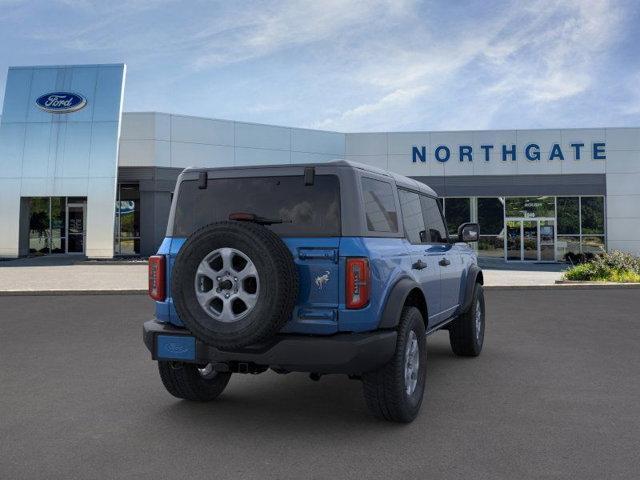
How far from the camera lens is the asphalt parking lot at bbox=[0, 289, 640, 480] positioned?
3.79m

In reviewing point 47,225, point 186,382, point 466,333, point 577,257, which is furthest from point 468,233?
point 47,225

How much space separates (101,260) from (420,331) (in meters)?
24.4

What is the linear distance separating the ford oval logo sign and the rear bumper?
2683 centimetres

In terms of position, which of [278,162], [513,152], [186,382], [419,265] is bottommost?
[186,382]

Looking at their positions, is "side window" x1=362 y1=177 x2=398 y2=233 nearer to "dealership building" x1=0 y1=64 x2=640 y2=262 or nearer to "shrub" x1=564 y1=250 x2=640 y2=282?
"shrub" x1=564 y1=250 x2=640 y2=282

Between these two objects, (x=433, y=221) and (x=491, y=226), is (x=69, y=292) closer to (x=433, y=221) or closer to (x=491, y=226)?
(x=433, y=221)

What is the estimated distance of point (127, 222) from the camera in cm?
3162

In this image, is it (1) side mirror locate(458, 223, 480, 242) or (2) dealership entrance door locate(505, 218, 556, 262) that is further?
(2) dealership entrance door locate(505, 218, 556, 262)

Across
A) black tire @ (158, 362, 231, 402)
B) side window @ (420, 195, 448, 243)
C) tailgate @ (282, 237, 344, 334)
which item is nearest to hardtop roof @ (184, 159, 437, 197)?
side window @ (420, 195, 448, 243)

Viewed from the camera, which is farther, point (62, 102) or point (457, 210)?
point (457, 210)

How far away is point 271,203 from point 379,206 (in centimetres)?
86

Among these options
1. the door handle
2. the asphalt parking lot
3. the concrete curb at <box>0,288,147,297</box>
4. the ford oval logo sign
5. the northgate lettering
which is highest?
the ford oval logo sign

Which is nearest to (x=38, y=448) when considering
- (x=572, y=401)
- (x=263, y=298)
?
(x=263, y=298)

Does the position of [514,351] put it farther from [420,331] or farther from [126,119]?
[126,119]
